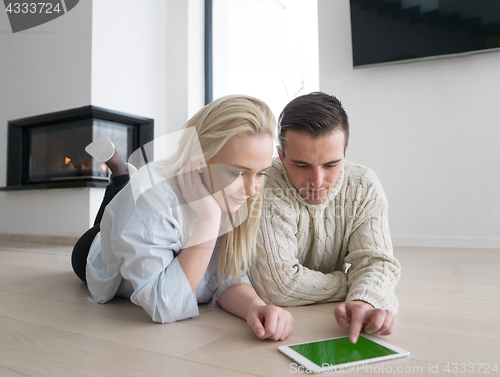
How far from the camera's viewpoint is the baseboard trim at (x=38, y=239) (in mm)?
2837

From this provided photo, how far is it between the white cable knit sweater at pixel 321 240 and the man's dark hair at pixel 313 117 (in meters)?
0.14

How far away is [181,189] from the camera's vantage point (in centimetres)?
85

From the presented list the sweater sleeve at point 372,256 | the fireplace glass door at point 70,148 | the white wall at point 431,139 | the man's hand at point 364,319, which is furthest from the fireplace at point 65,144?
the man's hand at point 364,319

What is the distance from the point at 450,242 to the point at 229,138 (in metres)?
1.98

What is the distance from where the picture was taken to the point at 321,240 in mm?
1056

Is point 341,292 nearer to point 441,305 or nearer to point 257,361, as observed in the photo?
point 441,305

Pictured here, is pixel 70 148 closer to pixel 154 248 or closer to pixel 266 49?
pixel 266 49

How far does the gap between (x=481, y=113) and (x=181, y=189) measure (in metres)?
2.11

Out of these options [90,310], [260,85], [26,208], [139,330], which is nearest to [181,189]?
[139,330]

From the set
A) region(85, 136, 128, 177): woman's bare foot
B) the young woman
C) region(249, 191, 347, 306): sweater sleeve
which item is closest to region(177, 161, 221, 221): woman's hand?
the young woman

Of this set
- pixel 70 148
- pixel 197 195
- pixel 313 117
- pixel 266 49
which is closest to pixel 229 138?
pixel 197 195

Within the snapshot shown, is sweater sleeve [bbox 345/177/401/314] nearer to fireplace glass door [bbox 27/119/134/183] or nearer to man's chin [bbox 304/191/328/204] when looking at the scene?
man's chin [bbox 304/191/328/204]

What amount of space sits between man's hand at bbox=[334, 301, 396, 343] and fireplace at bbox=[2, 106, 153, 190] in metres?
2.32

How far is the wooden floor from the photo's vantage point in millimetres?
640
